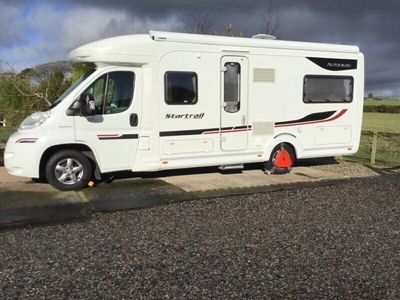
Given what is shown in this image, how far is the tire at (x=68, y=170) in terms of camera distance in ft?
26.5

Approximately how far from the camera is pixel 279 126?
387 inches

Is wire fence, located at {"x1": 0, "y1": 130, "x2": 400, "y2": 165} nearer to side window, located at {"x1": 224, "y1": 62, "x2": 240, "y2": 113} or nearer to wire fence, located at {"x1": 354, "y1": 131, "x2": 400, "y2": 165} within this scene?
wire fence, located at {"x1": 354, "y1": 131, "x2": 400, "y2": 165}

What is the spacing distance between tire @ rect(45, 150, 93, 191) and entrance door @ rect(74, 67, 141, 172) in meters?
0.28

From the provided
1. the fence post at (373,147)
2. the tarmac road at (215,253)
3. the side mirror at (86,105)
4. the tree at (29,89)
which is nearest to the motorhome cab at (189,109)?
the side mirror at (86,105)

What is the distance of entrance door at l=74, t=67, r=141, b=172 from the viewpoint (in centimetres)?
819

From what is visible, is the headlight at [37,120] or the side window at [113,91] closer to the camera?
the headlight at [37,120]

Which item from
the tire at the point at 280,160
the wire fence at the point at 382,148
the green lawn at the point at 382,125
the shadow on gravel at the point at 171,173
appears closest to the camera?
the shadow on gravel at the point at 171,173

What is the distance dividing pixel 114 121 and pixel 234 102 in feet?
8.17

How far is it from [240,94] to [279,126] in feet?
3.91

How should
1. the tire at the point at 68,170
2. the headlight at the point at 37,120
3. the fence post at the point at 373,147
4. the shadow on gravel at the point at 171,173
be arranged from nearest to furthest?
1. the headlight at the point at 37,120
2. the tire at the point at 68,170
3. the shadow on gravel at the point at 171,173
4. the fence post at the point at 373,147

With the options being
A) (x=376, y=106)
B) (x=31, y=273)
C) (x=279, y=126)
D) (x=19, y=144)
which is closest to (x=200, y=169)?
(x=279, y=126)

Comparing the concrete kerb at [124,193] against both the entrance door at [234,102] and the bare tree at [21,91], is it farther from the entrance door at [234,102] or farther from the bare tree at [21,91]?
the bare tree at [21,91]

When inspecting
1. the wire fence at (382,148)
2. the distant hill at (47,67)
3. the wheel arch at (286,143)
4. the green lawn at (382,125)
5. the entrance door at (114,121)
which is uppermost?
the distant hill at (47,67)

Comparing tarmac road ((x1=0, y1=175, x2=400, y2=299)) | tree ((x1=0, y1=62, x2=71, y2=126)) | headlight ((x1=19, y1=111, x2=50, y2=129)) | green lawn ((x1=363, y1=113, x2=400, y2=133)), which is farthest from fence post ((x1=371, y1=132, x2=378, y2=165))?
green lawn ((x1=363, y1=113, x2=400, y2=133))
